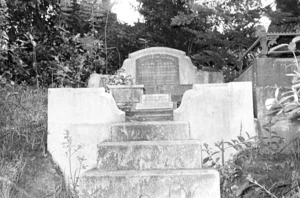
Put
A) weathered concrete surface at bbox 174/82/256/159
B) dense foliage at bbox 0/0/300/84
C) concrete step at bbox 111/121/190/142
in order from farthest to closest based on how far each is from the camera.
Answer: dense foliage at bbox 0/0/300/84 < weathered concrete surface at bbox 174/82/256/159 < concrete step at bbox 111/121/190/142

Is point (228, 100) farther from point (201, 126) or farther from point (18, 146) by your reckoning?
point (18, 146)

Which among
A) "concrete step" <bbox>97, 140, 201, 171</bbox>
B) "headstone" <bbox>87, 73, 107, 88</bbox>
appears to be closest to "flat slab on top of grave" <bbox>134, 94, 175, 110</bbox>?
"headstone" <bbox>87, 73, 107, 88</bbox>

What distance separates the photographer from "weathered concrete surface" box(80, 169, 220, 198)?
3096mm

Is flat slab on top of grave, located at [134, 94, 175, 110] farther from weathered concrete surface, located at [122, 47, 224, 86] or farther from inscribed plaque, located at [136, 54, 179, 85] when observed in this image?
weathered concrete surface, located at [122, 47, 224, 86]

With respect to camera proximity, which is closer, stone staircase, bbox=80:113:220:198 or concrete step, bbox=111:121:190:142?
stone staircase, bbox=80:113:220:198

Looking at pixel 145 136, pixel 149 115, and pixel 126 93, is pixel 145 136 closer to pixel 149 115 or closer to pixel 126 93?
pixel 149 115

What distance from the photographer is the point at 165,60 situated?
7227 millimetres

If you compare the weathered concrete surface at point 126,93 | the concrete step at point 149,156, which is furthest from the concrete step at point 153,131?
the weathered concrete surface at point 126,93

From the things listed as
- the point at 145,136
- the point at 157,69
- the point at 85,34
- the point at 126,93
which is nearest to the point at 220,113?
the point at 145,136

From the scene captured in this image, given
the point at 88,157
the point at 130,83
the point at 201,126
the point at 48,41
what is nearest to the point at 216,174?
the point at 201,126

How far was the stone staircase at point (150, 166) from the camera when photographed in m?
3.10

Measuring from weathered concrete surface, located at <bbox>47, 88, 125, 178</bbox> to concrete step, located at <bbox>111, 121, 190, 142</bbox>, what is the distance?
273 mm

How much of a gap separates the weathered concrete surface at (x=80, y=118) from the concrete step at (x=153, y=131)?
273 mm

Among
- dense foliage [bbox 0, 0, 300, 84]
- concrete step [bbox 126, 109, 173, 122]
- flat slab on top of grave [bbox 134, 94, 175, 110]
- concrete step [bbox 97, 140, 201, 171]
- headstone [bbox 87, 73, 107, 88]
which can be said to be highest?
dense foliage [bbox 0, 0, 300, 84]
